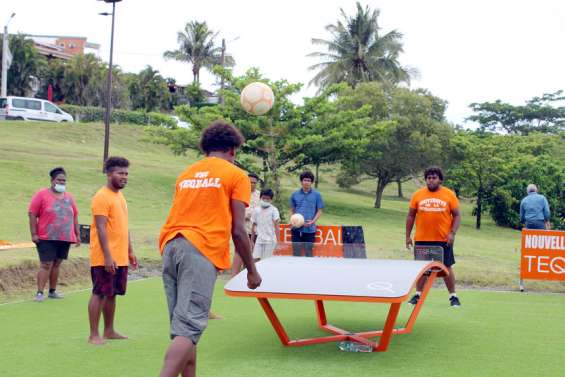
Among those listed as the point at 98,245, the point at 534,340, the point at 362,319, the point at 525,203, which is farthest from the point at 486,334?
the point at 525,203

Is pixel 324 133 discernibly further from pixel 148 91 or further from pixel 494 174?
pixel 148 91

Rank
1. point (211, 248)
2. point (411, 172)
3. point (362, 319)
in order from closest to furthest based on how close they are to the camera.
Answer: point (211, 248), point (362, 319), point (411, 172)

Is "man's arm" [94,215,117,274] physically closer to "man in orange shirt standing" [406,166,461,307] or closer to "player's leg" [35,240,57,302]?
"player's leg" [35,240,57,302]

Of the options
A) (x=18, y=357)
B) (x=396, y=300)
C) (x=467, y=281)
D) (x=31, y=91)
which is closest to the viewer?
(x=396, y=300)

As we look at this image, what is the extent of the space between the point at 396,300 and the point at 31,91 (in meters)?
57.9

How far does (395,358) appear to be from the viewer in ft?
23.4

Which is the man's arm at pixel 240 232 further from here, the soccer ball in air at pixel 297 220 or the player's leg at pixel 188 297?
the soccer ball in air at pixel 297 220

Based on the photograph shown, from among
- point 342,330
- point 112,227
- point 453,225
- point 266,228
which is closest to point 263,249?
point 266,228

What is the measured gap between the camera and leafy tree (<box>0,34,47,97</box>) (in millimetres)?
56438

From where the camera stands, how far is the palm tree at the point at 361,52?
1935 inches

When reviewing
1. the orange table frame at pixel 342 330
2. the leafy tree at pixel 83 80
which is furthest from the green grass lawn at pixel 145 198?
the leafy tree at pixel 83 80

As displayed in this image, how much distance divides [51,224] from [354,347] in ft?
16.3

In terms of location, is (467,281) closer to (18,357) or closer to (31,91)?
(18,357)

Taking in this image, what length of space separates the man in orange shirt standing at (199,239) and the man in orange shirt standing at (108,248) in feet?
8.37
